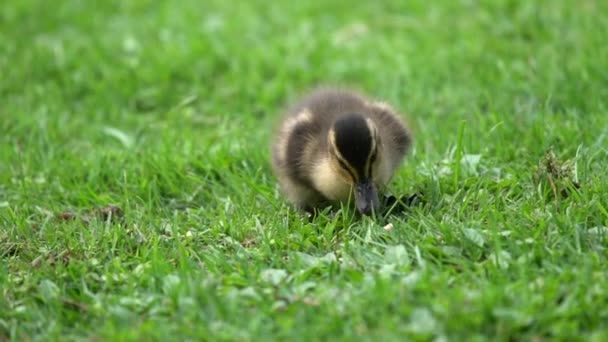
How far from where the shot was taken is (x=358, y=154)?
4.82 m

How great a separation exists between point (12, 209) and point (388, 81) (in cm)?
355

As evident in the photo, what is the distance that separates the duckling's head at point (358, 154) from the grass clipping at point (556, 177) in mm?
931

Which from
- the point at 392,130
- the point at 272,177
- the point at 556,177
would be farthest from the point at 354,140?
the point at 272,177

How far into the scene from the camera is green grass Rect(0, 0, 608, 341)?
390 cm

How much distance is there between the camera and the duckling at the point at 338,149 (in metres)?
4.83

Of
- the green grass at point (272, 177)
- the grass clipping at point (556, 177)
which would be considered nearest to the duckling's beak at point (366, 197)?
the green grass at point (272, 177)

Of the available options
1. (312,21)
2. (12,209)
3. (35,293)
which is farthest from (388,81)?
(35,293)

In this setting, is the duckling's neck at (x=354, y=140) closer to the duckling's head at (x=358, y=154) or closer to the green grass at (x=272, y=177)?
the duckling's head at (x=358, y=154)

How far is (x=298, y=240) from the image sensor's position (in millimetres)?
4773

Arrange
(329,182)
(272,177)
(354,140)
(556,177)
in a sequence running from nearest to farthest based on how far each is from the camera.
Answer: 1. (354,140)
2. (556,177)
3. (329,182)
4. (272,177)

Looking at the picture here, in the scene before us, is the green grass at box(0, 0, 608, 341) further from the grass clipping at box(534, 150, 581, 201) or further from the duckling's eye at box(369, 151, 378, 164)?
the duckling's eye at box(369, 151, 378, 164)

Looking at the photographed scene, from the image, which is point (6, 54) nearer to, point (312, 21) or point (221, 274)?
point (312, 21)

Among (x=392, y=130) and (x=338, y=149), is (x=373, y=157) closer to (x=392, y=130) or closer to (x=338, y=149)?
(x=338, y=149)

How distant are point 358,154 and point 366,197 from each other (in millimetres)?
259
